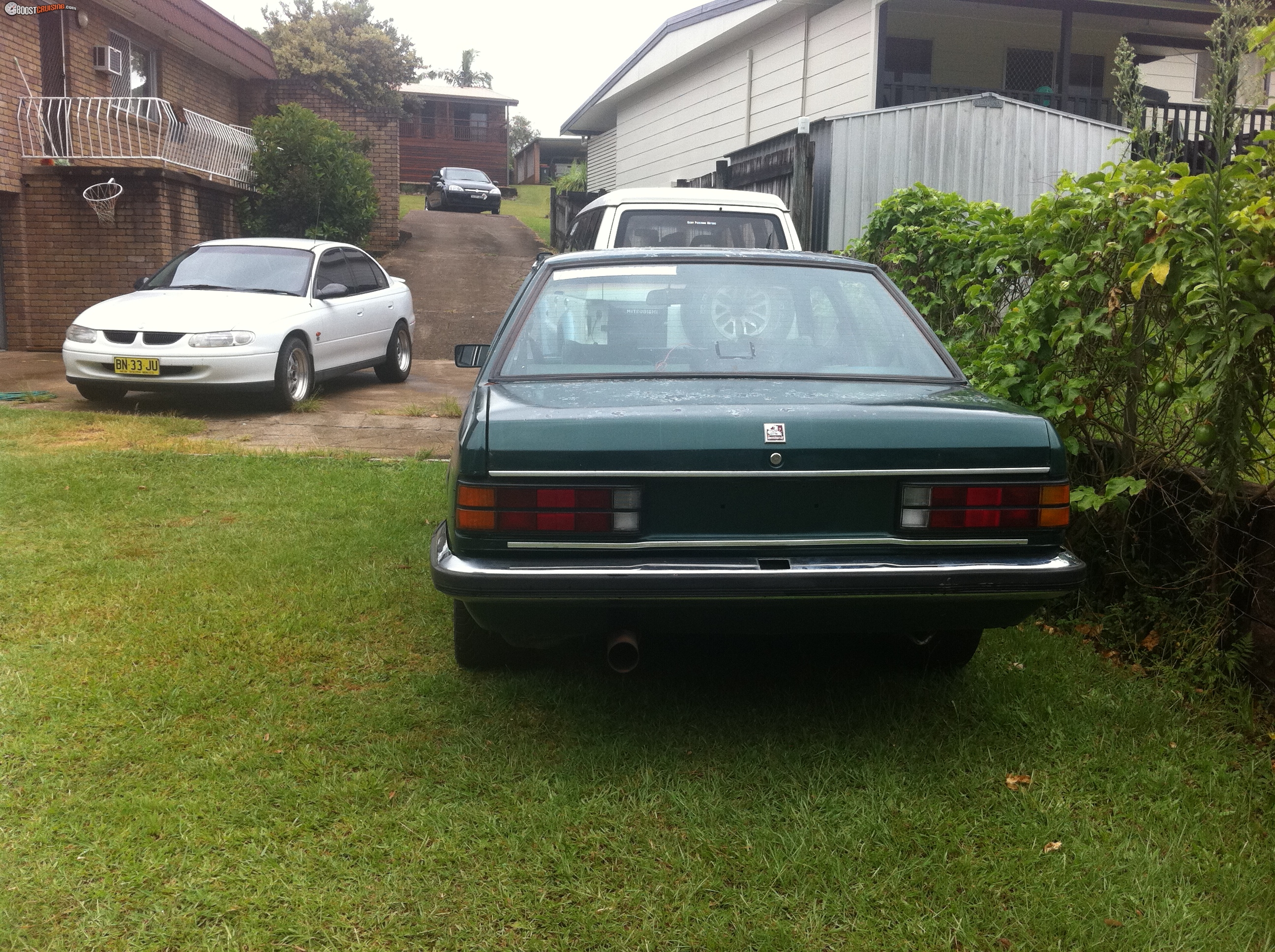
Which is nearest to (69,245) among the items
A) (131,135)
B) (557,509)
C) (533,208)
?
(131,135)

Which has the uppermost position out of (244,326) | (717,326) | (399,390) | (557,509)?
(717,326)

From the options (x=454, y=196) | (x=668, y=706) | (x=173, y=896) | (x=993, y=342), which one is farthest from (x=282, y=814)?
(x=454, y=196)

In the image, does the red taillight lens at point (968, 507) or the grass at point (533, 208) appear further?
the grass at point (533, 208)

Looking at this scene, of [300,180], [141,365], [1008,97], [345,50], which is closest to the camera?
[141,365]

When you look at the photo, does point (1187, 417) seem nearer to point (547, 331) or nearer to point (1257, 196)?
point (1257, 196)

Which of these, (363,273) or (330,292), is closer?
(330,292)

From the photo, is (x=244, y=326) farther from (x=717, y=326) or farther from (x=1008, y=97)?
(x=1008, y=97)

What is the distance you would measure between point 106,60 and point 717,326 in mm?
14985

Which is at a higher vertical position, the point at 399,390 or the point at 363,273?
the point at 363,273

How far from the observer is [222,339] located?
361 inches

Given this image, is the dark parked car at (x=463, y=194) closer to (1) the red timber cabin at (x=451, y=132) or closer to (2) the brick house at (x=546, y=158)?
A: (1) the red timber cabin at (x=451, y=132)

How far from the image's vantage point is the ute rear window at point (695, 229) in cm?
816

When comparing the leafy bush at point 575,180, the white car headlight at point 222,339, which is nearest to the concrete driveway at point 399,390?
the white car headlight at point 222,339

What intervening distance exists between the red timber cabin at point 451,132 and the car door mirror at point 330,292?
32578mm
